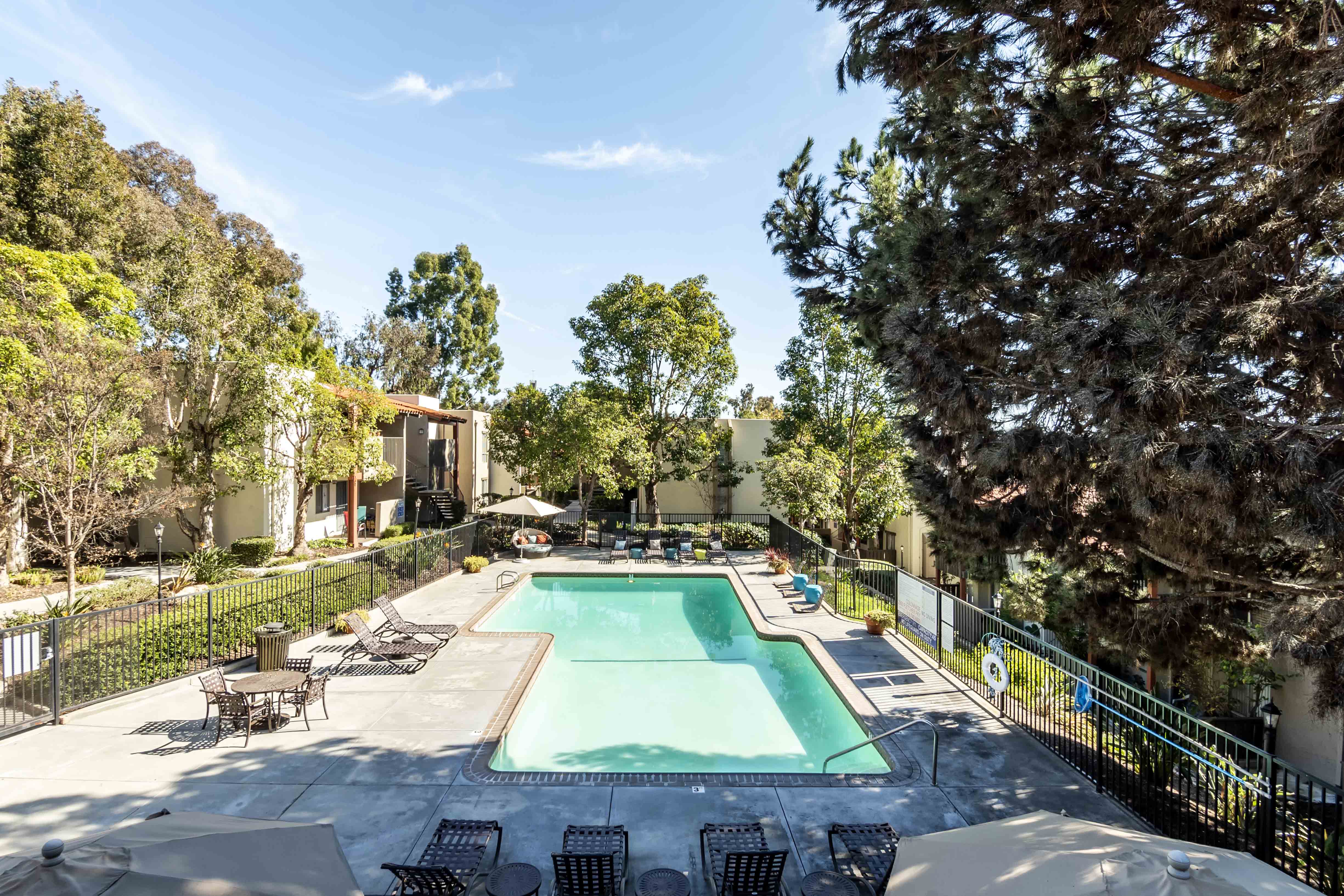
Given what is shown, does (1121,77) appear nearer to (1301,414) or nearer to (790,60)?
(1301,414)

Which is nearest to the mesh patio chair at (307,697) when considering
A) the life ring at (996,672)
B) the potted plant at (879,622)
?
the life ring at (996,672)

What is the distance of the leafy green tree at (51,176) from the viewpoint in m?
17.6

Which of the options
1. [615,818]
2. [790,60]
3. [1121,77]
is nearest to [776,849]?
[615,818]

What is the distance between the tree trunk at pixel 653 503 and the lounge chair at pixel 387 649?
13.1 metres

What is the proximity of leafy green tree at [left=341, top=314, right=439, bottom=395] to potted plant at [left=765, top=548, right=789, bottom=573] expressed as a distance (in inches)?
1135

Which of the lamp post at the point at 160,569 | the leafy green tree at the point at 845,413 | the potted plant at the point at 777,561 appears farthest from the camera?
the leafy green tree at the point at 845,413

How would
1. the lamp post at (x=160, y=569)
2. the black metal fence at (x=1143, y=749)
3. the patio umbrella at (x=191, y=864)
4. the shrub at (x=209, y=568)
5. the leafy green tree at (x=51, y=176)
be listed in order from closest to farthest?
the patio umbrella at (x=191, y=864) → the black metal fence at (x=1143, y=749) → the lamp post at (x=160, y=569) → the shrub at (x=209, y=568) → the leafy green tree at (x=51, y=176)

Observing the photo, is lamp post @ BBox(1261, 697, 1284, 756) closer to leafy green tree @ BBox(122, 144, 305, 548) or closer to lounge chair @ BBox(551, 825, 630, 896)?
lounge chair @ BBox(551, 825, 630, 896)

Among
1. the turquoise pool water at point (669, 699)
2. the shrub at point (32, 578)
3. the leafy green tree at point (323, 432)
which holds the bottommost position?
the turquoise pool water at point (669, 699)

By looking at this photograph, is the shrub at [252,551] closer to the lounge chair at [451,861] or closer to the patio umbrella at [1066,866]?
the lounge chair at [451,861]

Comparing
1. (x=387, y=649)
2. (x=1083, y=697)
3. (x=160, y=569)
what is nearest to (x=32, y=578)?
(x=160, y=569)

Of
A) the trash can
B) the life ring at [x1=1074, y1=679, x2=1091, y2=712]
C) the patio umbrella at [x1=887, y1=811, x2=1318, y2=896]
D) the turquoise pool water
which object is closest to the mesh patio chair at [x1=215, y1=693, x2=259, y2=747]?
the trash can

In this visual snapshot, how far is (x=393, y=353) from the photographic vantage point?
4159 cm

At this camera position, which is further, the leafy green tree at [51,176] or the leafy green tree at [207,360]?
the leafy green tree at [207,360]
